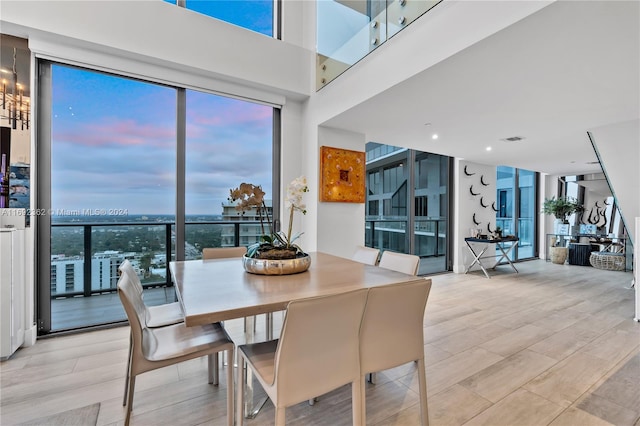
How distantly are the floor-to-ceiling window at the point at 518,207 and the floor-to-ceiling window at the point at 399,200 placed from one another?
2.34 metres

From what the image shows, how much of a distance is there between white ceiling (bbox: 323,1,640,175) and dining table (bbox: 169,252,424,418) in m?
1.65

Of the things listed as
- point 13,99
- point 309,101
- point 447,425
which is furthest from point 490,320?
point 13,99

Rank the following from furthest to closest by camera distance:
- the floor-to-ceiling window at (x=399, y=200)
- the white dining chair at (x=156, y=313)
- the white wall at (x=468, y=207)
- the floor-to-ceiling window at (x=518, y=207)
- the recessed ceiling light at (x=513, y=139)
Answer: the floor-to-ceiling window at (x=518, y=207) < the white wall at (x=468, y=207) < the floor-to-ceiling window at (x=399, y=200) < the recessed ceiling light at (x=513, y=139) < the white dining chair at (x=156, y=313)

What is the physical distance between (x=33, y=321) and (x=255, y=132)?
9.61ft

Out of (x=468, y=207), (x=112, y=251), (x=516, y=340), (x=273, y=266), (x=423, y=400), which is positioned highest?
(x=468, y=207)

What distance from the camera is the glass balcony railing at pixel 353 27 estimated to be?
100 inches

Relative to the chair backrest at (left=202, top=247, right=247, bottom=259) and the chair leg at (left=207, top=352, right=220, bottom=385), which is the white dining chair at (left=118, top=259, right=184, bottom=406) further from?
the chair backrest at (left=202, top=247, right=247, bottom=259)

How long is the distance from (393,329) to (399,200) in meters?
4.20

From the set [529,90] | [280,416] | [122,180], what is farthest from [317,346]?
[122,180]

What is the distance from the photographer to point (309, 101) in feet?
12.9

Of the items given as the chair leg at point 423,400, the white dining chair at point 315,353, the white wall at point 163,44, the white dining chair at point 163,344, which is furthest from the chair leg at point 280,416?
the white wall at point 163,44

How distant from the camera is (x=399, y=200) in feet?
17.8

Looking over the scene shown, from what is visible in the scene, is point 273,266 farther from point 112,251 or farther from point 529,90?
point 529,90

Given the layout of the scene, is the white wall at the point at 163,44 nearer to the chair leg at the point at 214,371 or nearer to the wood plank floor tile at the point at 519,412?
the chair leg at the point at 214,371
